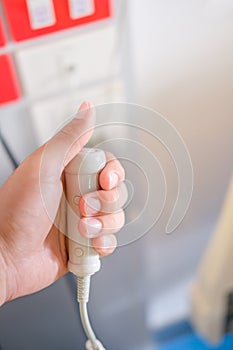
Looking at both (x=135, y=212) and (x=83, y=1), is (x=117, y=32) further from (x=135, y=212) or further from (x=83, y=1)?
(x=135, y=212)

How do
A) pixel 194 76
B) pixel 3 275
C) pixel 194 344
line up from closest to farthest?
pixel 3 275
pixel 194 76
pixel 194 344

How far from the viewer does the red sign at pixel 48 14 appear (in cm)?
54

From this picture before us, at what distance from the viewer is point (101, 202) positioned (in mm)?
502

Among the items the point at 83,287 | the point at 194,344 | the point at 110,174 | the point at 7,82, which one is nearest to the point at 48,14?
the point at 7,82

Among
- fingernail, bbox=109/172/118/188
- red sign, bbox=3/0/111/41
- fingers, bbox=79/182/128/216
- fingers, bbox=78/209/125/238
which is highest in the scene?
red sign, bbox=3/0/111/41

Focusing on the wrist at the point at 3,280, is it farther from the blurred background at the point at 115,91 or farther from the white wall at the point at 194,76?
the white wall at the point at 194,76

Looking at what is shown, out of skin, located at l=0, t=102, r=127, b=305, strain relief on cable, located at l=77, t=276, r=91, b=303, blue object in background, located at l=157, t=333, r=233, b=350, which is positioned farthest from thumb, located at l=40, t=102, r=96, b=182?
blue object in background, located at l=157, t=333, r=233, b=350

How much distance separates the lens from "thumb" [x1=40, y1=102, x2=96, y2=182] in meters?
0.47

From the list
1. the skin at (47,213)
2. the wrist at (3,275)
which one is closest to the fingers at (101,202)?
the skin at (47,213)

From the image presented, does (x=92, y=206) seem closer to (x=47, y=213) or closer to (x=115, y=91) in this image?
(x=47, y=213)

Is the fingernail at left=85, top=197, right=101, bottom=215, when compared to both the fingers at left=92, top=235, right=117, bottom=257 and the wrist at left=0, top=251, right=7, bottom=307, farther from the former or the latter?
the wrist at left=0, top=251, right=7, bottom=307

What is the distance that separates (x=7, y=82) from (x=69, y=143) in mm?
174

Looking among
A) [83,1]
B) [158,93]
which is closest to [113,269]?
[158,93]

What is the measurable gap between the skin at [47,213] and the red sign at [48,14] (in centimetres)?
13
